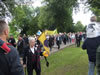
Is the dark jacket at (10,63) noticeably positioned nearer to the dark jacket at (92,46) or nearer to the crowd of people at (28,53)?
the crowd of people at (28,53)

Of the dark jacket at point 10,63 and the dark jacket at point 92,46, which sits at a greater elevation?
the dark jacket at point 10,63

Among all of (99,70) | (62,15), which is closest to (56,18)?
(62,15)

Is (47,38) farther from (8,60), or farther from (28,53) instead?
(8,60)

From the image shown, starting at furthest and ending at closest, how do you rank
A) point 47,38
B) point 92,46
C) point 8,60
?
point 47,38 < point 92,46 < point 8,60

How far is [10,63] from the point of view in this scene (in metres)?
2.07

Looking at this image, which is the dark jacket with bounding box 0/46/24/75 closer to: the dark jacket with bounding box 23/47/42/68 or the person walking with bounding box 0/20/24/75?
the person walking with bounding box 0/20/24/75

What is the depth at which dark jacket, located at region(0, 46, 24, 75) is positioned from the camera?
2045 millimetres

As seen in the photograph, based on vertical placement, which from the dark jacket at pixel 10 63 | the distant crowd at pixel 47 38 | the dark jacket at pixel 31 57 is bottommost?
the distant crowd at pixel 47 38

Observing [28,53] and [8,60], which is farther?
[28,53]

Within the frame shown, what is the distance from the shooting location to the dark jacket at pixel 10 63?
2.04 m

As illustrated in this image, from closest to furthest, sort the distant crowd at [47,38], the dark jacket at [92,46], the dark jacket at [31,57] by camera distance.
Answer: the dark jacket at [92,46] → the dark jacket at [31,57] → the distant crowd at [47,38]

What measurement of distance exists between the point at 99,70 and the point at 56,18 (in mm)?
42576

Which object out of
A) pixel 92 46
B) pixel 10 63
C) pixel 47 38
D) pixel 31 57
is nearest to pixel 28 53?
pixel 31 57

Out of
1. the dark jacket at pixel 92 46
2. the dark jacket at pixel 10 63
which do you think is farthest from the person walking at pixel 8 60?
the dark jacket at pixel 92 46
